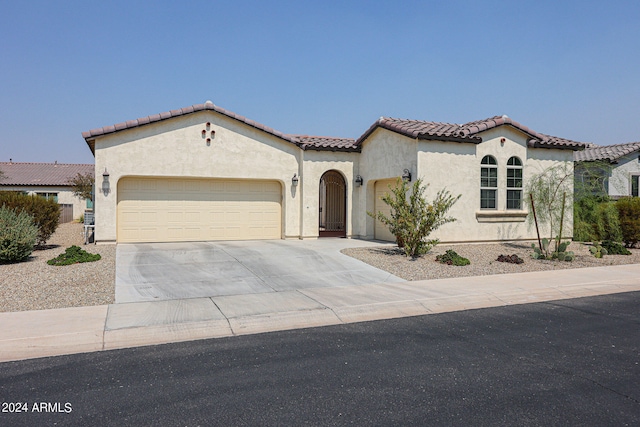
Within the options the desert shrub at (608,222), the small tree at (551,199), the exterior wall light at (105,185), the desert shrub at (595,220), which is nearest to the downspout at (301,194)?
the exterior wall light at (105,185)

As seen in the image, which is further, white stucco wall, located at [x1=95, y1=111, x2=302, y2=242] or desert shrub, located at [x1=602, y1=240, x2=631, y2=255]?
white stucco wall, located at [x1=95, y1=111, x2=302, y2=242]

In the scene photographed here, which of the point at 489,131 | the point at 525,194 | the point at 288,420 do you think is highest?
the point at 489,131

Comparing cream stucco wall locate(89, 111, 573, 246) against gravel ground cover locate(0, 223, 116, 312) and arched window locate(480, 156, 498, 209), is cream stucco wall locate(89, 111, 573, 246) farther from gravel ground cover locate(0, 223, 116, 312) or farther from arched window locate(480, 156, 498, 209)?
gravel ground cover locate(0, 223, 116, 312)

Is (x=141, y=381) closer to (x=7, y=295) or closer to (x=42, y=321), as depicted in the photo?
(x=42, y=321)

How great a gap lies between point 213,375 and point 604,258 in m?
13.4

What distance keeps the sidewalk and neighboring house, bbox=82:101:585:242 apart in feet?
19.9

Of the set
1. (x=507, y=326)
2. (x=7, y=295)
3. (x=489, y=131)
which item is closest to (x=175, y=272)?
(x=7, y=295)

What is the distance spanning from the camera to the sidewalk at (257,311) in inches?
238

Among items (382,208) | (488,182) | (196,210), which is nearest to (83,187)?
(196,210)

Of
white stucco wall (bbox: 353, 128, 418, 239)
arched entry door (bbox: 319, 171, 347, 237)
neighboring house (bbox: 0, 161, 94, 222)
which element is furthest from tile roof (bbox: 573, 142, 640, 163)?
neighboring house (bbox: 0, 161, 94, 222)

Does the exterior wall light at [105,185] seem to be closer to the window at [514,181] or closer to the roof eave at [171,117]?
the roof eave at [171,117]

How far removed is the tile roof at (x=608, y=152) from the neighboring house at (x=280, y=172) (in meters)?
5.58

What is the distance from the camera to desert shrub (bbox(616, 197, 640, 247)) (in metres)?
16.1

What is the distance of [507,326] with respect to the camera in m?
6.95
